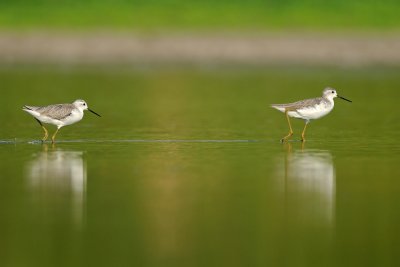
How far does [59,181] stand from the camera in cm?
1486

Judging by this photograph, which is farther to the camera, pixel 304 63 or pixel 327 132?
pixel 304 63

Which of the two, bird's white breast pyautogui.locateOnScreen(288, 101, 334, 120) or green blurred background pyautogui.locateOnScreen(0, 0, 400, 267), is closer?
green blurred background pyautogui.locateOnScreen(0, 0, 400, 267)

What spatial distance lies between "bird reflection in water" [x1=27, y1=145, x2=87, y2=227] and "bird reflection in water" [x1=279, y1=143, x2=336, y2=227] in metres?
2.36

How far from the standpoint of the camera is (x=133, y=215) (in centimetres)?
1244

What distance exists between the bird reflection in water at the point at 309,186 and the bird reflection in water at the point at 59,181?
2365 mm

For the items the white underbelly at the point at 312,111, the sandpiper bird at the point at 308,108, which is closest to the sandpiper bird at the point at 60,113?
the sandpiper bird at the point at 308,108

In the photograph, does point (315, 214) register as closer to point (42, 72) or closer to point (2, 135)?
point (2, 135)

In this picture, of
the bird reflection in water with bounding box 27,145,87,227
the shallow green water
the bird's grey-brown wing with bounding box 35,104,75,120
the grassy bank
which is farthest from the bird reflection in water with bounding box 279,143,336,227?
the grassy bank

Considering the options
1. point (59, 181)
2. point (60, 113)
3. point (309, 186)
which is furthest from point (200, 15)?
point (309, 186)

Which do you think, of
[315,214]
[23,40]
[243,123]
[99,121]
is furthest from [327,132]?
[23,40]

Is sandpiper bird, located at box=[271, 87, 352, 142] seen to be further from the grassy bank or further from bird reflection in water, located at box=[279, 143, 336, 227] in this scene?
the grassy bank

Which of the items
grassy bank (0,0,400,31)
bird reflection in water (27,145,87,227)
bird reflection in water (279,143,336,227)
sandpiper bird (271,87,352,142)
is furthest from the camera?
grassy bank (0,0,400,31)

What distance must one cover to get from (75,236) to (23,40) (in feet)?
113

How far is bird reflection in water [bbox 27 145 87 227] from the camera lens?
12828mm
